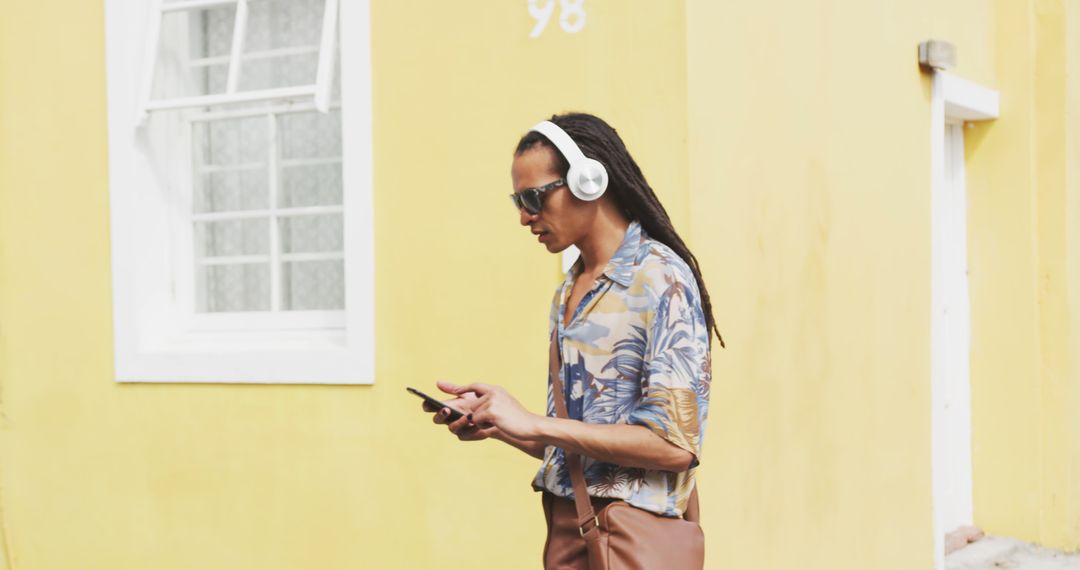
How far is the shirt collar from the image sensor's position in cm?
288

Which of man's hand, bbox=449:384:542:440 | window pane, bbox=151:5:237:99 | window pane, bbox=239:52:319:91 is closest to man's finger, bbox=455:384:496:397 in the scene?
man's hand, bbox=449:384:542:440

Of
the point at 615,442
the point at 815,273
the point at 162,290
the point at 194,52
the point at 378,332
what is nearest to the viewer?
the point at 615,442

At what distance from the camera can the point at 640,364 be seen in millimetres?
2850

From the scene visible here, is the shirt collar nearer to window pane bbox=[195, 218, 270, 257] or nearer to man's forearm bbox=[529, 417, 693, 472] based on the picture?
man's forearm bbox=[529, 417, 693, 472]

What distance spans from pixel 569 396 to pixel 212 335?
322 centimetres

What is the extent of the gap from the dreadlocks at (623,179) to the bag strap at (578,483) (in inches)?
13.5

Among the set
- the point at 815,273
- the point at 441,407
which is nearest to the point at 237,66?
the point at 815,273

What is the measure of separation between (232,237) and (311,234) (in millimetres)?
453

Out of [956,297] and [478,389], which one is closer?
[478,389]

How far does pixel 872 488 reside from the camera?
5844mm

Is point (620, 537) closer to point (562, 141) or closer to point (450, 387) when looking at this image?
point (450, 387)

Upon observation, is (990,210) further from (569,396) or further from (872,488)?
(569,396)

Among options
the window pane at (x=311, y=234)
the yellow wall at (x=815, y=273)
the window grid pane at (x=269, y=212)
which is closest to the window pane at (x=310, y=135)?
the window grid pane at (x=269, y=212)

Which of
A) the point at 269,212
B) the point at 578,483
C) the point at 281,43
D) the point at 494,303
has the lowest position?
the point at 578,483
